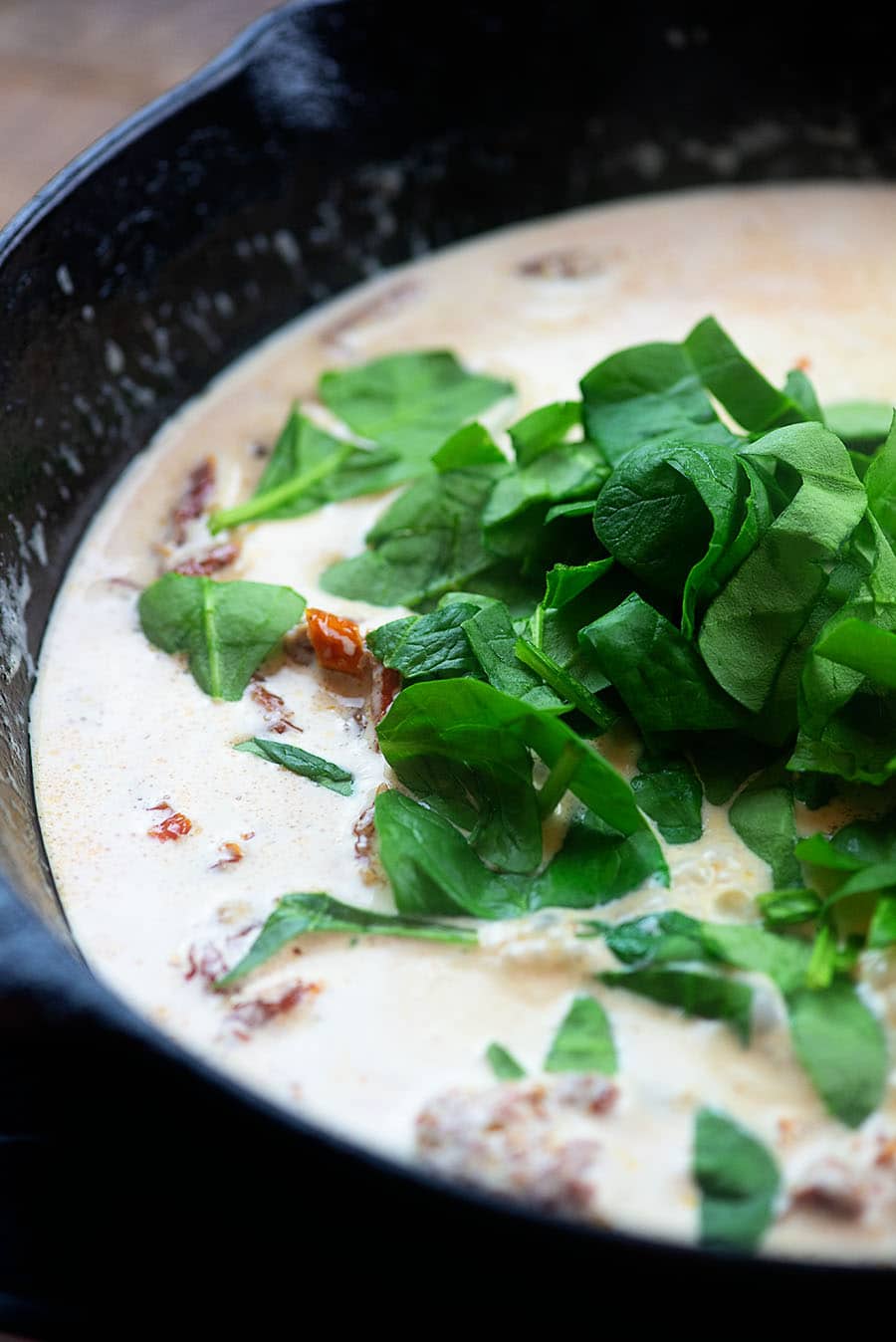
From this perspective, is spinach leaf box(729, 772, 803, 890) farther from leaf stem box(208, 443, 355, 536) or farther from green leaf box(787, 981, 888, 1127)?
leaf stem box(208, 443, 355, 536)

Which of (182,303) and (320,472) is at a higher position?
(182,303)

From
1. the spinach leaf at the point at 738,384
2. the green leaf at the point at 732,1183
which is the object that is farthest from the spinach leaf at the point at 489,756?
the spinach leaf at the point at 738,384

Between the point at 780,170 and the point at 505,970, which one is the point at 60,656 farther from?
the point at 780,170

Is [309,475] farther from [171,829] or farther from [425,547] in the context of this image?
[171,829]

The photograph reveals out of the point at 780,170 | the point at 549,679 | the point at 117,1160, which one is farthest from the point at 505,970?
the point at 780,170

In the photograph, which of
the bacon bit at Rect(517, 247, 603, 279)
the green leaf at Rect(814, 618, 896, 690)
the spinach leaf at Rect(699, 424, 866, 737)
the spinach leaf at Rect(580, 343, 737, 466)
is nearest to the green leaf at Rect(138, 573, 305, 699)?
the spinach leaf at Rect(580, 343, 737, 466)
